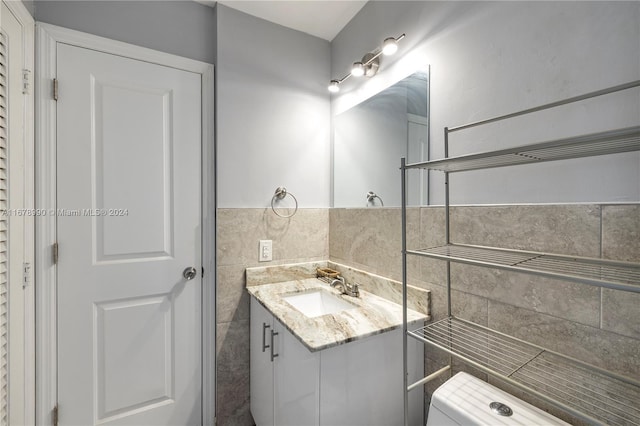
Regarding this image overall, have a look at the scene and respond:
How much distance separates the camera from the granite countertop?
3.20 feet

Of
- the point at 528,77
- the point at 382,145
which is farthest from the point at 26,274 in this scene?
the point at 528,77

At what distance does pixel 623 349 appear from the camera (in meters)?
0.72

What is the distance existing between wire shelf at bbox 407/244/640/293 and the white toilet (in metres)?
0.42

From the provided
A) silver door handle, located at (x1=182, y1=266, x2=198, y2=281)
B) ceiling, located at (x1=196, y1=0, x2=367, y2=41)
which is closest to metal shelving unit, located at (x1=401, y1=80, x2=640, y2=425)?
ceiling, located at (x1=196, y1=0, x2=367, y2=41)

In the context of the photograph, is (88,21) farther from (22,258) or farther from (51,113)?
(22,258)

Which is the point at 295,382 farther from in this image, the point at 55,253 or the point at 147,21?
the point at 147,21

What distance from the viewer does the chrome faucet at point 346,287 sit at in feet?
4.67

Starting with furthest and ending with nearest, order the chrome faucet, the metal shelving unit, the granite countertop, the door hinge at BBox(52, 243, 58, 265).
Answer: the chrome faucet < the door hinge at BBox(52, 243, 58, 265) < the granite countertop < the metal shelving unit

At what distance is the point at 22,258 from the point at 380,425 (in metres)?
1.60

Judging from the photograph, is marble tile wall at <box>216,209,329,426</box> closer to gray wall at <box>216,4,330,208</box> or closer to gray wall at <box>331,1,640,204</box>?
gray wall at <box>216,4,330,208</box>

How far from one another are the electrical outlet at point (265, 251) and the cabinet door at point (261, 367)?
0.23 m

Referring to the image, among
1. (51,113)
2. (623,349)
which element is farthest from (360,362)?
(51,113)

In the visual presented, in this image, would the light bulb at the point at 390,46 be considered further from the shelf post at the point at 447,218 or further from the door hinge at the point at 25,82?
the door hinge at the point at 25,82

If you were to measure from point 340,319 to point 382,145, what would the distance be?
89 centimetres
